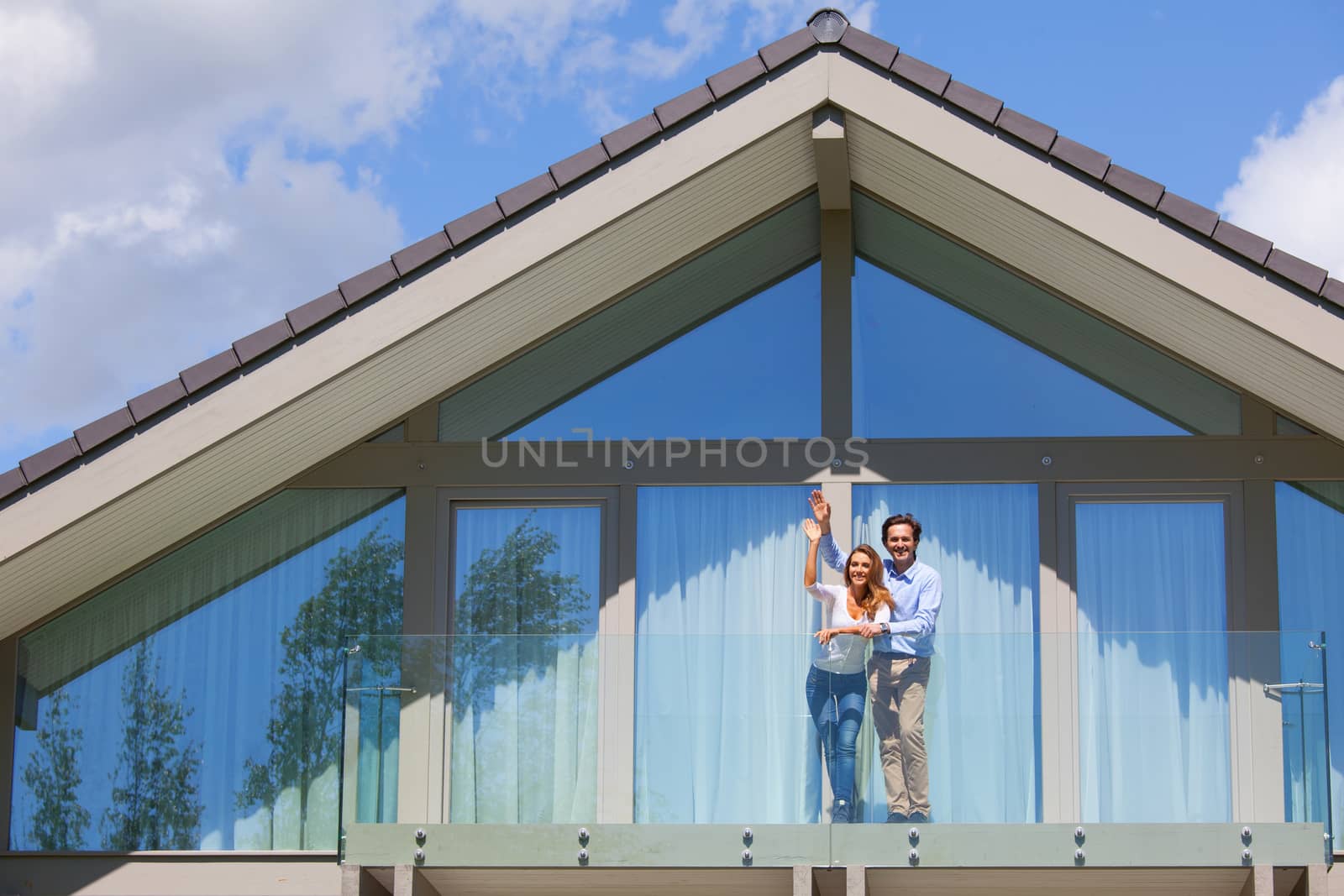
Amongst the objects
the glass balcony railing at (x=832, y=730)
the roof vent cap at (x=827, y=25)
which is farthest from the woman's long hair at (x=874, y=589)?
the roof vent cap at (x=827, y=25)

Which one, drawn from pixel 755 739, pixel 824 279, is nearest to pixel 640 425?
pixel 824 279

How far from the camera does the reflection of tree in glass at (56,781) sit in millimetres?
10438

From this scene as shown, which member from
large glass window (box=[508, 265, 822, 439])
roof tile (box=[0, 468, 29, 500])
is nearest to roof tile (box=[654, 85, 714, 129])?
large glass window (box=[508, 265, 822, 439])

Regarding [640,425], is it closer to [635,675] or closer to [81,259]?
[635,675]

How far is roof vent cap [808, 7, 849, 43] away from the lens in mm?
9539

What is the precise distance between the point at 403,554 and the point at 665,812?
2.78 m

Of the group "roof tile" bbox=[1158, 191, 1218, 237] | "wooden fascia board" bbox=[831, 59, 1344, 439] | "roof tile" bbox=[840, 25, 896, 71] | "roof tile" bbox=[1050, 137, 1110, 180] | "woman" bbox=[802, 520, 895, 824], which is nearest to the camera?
"wooden fascia board" bbox=[831, 59, 1344, 439]

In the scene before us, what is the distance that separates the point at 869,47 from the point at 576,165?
74.3 inches

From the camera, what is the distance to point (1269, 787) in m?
8.62

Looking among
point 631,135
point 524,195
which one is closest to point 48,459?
point 524,195

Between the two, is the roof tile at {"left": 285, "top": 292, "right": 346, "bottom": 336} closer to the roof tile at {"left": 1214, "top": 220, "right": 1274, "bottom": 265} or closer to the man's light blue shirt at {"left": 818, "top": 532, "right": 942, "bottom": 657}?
the man's light blue shirt at {"left": 818, "top": 532, "right": 942, "bottom": 657}

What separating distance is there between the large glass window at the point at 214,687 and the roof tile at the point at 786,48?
3810 mm

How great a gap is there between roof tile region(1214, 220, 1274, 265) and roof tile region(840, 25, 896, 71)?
2131 mm

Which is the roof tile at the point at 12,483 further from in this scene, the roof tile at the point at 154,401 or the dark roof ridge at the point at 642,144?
the roof tile at the point at 154,401
